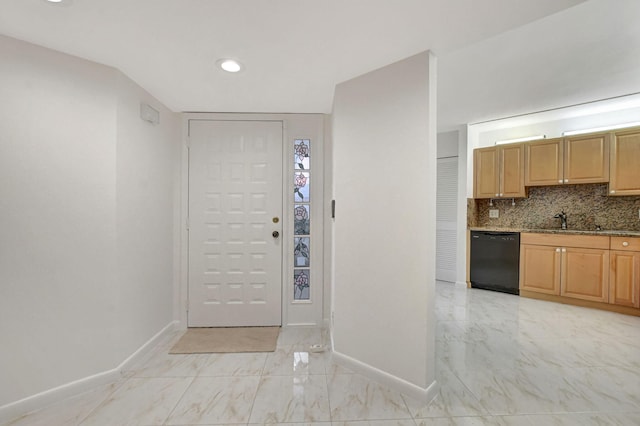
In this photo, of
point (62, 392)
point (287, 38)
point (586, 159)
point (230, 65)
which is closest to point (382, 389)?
point (62, 392)

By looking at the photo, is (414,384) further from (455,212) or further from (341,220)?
(455,212)

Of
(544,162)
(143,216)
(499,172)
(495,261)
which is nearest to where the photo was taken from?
(143,216)

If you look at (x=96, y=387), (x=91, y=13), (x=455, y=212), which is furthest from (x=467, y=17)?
(x=455, y=212)

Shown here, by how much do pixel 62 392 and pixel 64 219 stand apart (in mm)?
1130

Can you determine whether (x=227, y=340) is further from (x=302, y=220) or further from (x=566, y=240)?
(x=566, y=240)

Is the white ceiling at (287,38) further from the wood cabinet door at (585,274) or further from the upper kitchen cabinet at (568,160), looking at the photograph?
the wood cabinet door at (585,274)

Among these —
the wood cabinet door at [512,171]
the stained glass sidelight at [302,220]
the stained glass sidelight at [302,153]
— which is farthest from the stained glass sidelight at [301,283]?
the wood cabinet door at [512,171]

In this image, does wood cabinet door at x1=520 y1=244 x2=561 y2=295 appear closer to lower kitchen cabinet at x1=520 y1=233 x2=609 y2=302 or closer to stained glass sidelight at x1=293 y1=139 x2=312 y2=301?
lower kitchen cabinet at x1=520 y1=233 x2=609 y2=302

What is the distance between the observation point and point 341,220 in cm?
215

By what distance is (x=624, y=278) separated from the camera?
314 centimetres

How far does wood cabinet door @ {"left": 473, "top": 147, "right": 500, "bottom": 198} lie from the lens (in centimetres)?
421

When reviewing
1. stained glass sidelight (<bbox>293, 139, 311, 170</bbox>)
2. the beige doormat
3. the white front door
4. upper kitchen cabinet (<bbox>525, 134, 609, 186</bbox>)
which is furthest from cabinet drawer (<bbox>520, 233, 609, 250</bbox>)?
the beige doormat

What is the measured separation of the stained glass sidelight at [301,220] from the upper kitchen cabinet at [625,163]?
3.92m

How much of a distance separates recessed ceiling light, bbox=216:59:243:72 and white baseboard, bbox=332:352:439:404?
234cm
